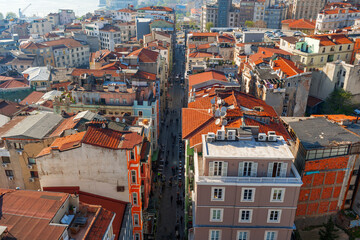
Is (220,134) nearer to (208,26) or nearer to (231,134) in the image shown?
(231,134)

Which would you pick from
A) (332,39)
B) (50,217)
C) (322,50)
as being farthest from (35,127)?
(332,39)

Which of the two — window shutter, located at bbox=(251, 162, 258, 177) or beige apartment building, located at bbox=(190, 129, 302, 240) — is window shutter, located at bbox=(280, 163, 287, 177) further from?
window shutter, located at bbox=(251, 162, 258, 177)

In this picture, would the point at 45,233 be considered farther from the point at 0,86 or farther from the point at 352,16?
the point at 352,16

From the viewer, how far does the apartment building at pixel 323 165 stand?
136 feet

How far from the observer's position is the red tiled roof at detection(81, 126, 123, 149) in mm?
36031

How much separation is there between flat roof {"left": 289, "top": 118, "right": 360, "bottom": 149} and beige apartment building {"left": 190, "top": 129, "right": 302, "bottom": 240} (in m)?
9.88

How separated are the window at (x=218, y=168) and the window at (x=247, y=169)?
5.24ft

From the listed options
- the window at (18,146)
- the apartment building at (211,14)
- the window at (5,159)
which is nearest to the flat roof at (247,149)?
the window at (18,146)

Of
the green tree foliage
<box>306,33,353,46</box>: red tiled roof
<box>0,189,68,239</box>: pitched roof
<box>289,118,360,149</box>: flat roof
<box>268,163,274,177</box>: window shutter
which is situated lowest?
the green tree foliage

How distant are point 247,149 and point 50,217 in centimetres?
1963

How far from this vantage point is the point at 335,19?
12775cm

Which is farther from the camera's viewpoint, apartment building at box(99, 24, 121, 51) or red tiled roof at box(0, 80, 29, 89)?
apartment building at box(99, 24, 121, 51)

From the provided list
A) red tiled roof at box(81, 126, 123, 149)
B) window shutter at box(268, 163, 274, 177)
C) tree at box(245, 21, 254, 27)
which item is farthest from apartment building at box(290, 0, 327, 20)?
red tiled roof at box(81, 126, 123, 149)

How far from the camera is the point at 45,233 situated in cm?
2528
